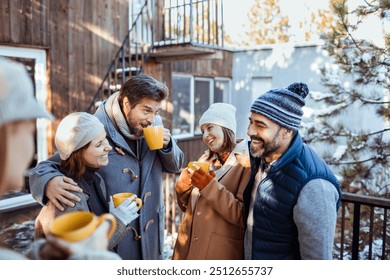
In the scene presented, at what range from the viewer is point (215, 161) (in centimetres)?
176

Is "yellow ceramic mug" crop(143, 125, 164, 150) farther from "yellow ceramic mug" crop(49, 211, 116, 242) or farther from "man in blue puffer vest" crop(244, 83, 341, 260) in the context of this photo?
"yellow ceramic mug" crop(49, 211, 116, 242)

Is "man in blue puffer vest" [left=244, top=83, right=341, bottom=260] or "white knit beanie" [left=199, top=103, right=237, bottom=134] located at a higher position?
"white knit beanie" [left=199, top=103, right=237, bottom=134]

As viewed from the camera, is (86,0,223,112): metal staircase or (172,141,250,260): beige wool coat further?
(86,0,223,112): metal staircase

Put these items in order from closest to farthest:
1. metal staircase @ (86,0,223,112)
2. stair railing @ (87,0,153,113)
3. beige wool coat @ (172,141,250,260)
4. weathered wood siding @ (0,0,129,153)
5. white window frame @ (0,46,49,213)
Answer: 1. beige wool coat @ (172,141,250,260)
2. weathered wood siding @ (0,0,129,153)
3. white window frame @ (0,46,49,213)
4. stair railing @ (87,0,153,113)
5. metal staircase @ (86,0,223,112)

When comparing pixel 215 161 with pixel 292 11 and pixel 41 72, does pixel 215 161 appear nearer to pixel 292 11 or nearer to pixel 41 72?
pixel 41 72

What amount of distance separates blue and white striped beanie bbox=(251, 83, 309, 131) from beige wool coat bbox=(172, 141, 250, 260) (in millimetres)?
319

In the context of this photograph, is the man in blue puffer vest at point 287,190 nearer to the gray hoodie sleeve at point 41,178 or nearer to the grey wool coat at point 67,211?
the grey wool coat at point 67,211

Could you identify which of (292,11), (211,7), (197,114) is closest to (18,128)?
(211,7)

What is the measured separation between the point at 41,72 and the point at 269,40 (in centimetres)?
757

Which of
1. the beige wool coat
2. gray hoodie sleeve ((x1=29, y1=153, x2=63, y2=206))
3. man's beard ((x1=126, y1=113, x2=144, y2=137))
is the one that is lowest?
the beige wool coat

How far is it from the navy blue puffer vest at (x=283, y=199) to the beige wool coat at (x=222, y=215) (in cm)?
14

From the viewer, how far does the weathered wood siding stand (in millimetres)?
3418

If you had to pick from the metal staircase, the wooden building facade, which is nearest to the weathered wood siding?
the wooden building facade

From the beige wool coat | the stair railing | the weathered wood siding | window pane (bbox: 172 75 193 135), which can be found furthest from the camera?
window pane (bbox: 172 75 193 135)
